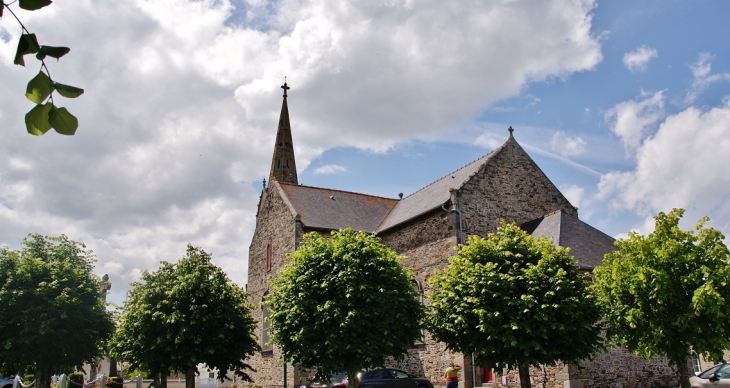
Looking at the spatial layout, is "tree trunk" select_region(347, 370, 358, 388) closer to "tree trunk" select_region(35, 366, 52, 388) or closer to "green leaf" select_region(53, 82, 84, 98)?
"tree trunk" select_region(35, 366, 52, 388)

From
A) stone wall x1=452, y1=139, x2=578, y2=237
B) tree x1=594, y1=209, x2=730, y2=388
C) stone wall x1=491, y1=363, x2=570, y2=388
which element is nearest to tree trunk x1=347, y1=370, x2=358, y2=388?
stone wall x1=491, y1=363, x2=570, y2=388

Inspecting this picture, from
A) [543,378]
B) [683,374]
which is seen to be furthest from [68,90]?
[543,378]

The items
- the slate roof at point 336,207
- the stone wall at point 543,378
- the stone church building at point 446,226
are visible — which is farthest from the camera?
the slate roof at point 336,207

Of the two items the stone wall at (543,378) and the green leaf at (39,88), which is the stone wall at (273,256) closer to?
the stone wall at (543,378)

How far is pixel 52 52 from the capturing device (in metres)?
2.67

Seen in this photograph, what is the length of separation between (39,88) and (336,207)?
1094 inches

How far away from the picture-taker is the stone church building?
66.0 feet

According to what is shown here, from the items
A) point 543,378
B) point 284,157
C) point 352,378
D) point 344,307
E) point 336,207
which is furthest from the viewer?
point 284,157

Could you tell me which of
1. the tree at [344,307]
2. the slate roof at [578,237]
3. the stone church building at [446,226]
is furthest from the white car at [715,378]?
the tree at [344,307]

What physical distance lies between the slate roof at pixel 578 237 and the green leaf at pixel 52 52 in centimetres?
1959

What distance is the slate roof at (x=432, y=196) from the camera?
2501cm

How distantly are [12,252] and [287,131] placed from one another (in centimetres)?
2870

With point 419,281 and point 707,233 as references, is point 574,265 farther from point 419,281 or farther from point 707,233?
point 419,281

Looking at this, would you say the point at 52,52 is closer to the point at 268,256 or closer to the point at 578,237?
the point at 578,237
